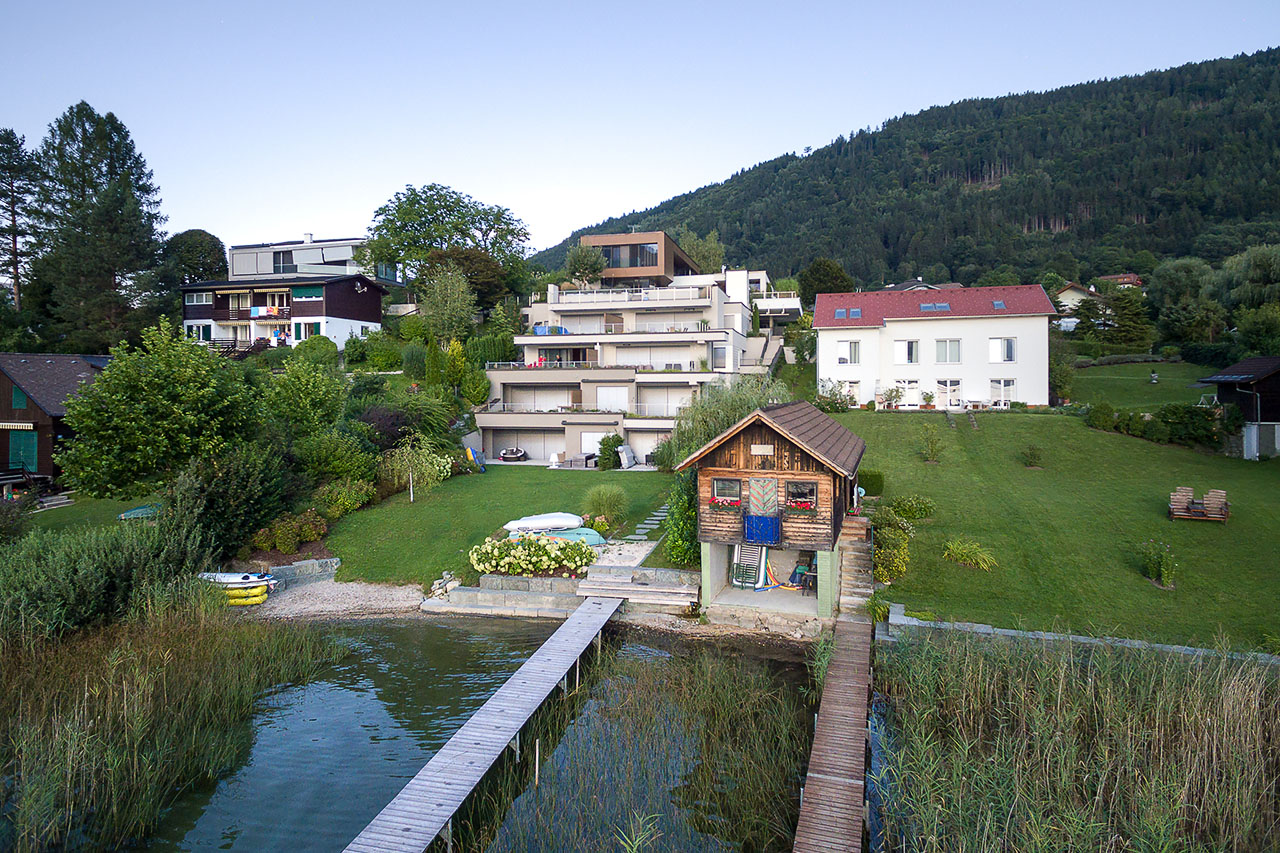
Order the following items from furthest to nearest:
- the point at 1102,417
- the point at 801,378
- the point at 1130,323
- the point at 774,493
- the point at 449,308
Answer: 1. the point at 1130,323
2. the point at 801,378
3. the point at 449,308
4. the point at 1102,417
5. the point at 774,493

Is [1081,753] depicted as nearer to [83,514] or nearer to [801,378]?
[83,514]

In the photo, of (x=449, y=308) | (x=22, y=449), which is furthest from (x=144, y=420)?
(x=449, y=308)

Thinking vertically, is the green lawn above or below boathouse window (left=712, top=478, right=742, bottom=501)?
above

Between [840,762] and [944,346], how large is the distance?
3495cm

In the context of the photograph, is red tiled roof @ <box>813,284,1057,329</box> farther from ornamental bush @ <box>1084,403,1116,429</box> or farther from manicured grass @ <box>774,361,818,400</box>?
ornamental bush @ <box>1084,403,1116,429</box>

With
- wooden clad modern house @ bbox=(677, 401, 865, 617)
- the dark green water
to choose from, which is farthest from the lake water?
wooden clad modern house @ bbox=(677, 401, 865, 617)

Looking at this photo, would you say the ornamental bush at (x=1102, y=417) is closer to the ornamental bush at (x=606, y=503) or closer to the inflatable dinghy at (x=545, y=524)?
the ornamental bush at (x=606, y=503)

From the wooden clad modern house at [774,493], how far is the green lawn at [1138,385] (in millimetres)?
28730

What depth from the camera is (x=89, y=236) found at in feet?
152

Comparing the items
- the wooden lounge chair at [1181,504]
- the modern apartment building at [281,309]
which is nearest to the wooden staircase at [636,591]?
the wooden lounge chair at [1181,504]

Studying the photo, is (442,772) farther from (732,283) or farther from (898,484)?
(732,283)

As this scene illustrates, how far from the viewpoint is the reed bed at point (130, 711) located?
10.0m

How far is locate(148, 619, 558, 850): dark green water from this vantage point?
10164mm

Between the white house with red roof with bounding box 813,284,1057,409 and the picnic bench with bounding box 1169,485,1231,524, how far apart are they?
18.8m
